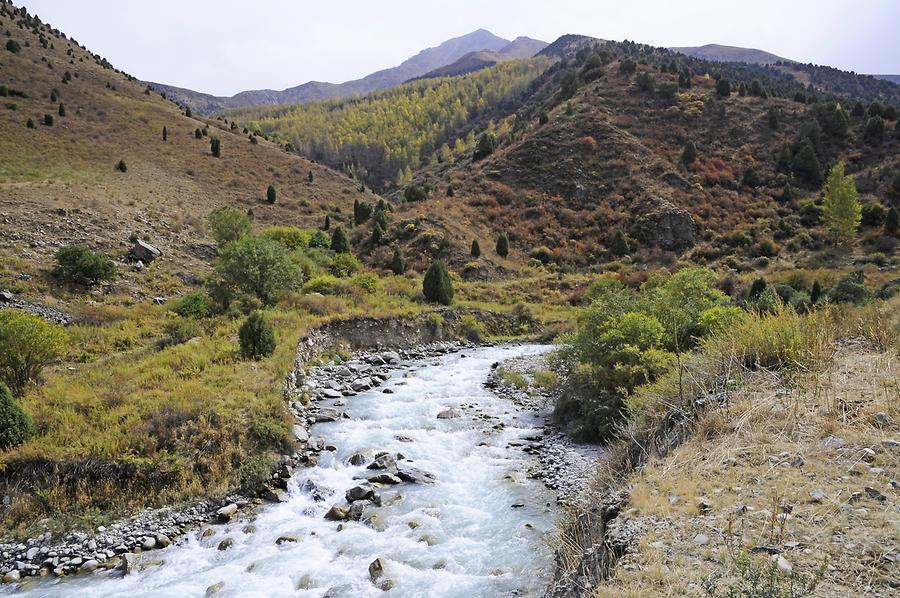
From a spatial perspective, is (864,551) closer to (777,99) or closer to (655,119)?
(655,119)

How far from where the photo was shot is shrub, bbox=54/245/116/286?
25.0 m

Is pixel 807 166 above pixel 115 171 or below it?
below

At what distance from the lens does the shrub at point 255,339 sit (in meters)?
15.6

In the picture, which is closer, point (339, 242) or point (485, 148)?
point (339, 242)

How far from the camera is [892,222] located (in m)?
41.7

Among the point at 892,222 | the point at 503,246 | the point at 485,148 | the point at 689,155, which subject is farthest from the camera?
the point at 485,148

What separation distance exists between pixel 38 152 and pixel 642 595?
189ft

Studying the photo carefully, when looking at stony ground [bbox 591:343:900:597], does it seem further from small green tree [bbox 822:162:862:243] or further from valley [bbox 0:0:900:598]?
small green tree [bbox 822:162:862:243]

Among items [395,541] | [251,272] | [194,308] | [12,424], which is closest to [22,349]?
[12,424]

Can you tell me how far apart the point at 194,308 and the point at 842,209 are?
168 ft

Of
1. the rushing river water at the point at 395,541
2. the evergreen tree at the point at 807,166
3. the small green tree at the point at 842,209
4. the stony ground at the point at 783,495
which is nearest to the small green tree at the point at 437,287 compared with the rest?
the rushing river water at the point at 395,541

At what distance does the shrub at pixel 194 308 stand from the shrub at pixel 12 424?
36.8ft

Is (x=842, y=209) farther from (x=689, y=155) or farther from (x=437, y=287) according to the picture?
(x=437, y=287)

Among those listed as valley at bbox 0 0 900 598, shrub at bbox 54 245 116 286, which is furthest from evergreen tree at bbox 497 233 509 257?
shrub at bbox 54 245 116 286
